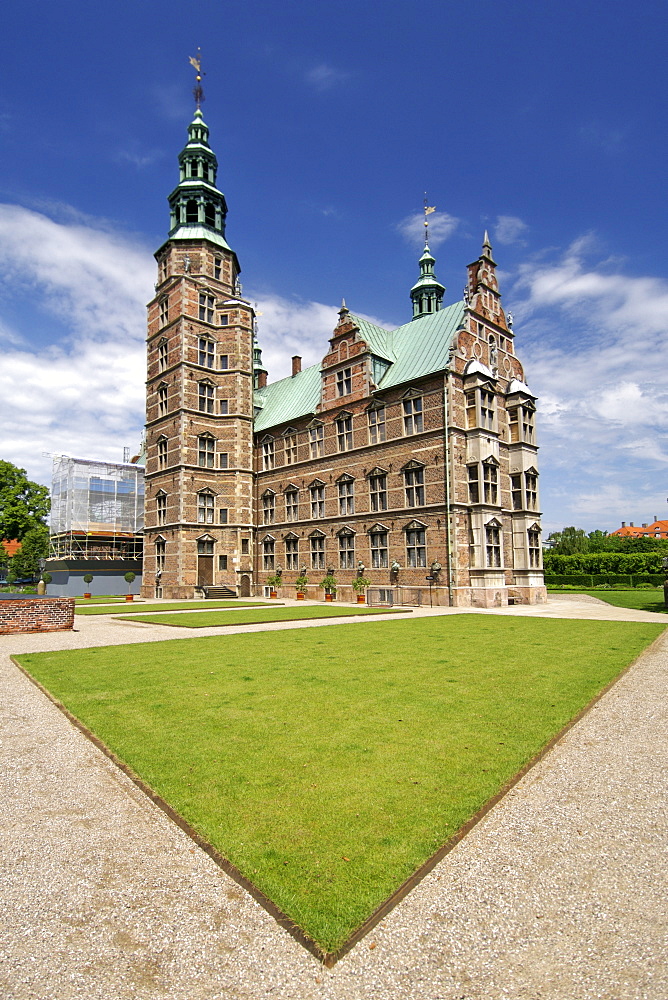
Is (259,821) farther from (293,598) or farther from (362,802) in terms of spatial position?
(293,598)

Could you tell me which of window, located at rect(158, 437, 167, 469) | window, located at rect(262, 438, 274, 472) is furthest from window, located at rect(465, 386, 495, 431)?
window, located at rect(158, 437, 167, 469)

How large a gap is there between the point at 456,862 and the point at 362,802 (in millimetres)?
1009

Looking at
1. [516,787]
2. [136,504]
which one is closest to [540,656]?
[516,787]

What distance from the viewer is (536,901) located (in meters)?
3.62

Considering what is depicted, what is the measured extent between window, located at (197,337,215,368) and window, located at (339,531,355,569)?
1842cm

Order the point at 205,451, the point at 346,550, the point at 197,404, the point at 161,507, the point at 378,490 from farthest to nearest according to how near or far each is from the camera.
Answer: the point at 161,507, the point at 205,451, the point at 197,404, the point at 346,550, the point at 378,490

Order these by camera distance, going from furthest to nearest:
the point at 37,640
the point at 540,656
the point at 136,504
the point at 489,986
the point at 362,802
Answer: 1. the point at 136,504
2. the point at 37,640
3. the point at 540,656
4. the point at 362,802
5. the point at 489,986

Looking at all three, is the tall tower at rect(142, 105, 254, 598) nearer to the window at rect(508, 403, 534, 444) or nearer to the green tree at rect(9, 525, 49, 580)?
the green tree at rect(9, 525, 49, 580)

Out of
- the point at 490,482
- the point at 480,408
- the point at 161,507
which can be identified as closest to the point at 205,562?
the point at 161,507

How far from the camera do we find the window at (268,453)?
44.2m

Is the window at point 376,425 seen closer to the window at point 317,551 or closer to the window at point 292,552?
the window at point 317,551

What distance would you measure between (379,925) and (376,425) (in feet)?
107

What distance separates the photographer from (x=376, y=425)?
3497 centimetres

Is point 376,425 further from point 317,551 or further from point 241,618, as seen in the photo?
point 241,618
